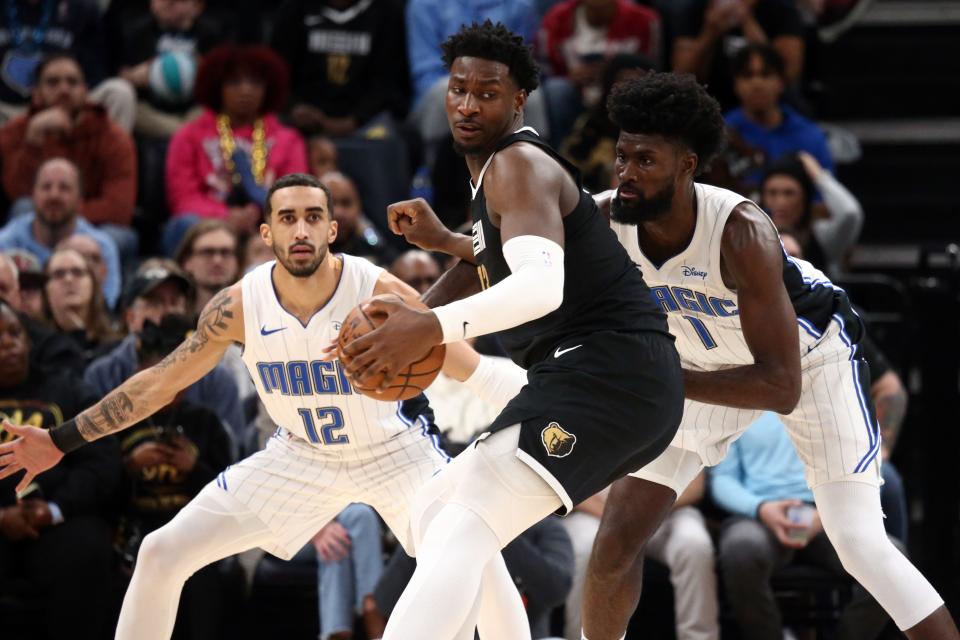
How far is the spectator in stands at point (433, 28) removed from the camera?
368 inches

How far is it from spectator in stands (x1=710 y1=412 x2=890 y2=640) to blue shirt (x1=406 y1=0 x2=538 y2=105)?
3712 mm

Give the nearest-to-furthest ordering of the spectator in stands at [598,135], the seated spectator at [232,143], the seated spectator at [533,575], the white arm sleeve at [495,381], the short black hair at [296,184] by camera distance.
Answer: the white arm sleeve at [495,381], the short black hair at [296,184], the seated spectator at [533,575], the spectator in stands at [598,135], the seated spectator at [232,143]

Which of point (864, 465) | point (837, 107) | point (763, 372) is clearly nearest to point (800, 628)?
point (864, 465)

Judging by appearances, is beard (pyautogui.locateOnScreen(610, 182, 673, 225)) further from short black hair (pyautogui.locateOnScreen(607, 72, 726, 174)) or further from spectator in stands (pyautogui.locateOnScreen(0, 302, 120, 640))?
spectator in stands (pyautogui.locateOnScreen(0, 302, 120, 640))

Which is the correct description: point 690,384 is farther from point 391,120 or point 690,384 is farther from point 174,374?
point 391,120

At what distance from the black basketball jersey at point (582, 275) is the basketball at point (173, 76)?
5603 millimetres

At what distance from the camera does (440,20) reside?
951 centimetres

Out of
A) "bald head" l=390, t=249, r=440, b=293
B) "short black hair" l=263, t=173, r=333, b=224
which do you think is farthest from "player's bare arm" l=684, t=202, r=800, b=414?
"bald head" l=390, t=249, r=440, b=293

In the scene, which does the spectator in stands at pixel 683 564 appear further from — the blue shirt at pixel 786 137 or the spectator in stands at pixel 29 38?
the spectator in stands at pixel 29 38

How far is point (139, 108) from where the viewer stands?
31.0 ft

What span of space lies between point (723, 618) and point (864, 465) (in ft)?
8.00

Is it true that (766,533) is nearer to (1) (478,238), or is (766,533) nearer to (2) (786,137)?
(1) (478,238)

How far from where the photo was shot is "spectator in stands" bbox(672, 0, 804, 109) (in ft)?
30.5

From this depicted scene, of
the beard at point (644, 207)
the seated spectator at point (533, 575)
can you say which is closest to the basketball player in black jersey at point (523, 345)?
the beard at point (644, 207)
